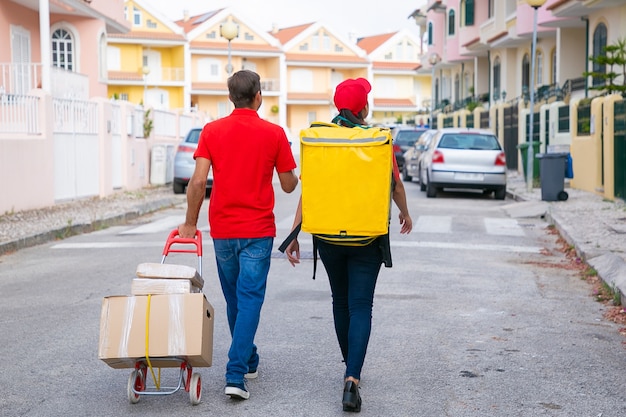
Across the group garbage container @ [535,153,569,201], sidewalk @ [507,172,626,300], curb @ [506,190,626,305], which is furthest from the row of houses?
curb @ [506,190,626,305]

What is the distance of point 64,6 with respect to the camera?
90.0 ft

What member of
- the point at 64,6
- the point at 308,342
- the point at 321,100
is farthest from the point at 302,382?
the point at 321,100

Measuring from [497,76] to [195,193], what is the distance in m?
40.5

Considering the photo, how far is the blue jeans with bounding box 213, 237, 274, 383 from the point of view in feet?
17.8

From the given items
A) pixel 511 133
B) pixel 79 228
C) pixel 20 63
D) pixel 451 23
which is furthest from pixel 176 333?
pixel 451 23

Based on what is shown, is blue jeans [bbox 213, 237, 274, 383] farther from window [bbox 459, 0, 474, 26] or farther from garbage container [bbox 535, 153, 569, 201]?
window [bbox 459, 0, 474, 26]

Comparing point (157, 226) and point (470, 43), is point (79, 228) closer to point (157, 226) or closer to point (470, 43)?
point (157, 226)

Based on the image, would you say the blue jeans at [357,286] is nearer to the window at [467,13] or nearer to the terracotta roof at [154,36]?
the window at [467,13]

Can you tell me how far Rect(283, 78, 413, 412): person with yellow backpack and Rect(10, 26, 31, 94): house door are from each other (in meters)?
19.8

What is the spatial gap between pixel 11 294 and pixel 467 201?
1369cm

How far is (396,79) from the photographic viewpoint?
305ft

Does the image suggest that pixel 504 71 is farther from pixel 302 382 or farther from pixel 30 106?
pixel 302 382

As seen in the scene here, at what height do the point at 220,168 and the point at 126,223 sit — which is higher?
the point at 220,168

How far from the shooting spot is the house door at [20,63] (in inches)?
957
